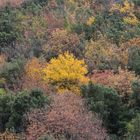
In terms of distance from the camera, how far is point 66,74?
57125mm

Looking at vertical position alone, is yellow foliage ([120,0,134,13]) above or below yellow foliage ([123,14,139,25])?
above

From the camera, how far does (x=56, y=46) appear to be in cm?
7462

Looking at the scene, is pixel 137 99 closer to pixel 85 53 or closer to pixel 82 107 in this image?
pixel 82 107

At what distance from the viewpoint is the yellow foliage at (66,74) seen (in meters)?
57.1

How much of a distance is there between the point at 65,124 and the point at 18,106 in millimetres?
6325

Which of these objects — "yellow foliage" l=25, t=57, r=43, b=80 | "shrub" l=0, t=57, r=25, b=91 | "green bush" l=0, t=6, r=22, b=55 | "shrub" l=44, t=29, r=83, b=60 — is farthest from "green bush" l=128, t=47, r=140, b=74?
"green bush" l=0, t=6, r=22, b=55

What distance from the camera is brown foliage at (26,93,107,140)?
41.3m

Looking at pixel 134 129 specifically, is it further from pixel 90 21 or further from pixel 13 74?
pixel 90 21

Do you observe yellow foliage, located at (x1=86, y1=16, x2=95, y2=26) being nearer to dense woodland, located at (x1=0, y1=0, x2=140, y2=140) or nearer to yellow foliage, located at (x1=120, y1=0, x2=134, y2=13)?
dense woodland, located at (x1=0, y1=0, x2=140, y2=140)

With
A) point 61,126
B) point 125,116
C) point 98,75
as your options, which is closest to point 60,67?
point 98,75

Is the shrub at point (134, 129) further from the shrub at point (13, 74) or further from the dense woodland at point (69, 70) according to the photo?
the shrub at point (13, 74)

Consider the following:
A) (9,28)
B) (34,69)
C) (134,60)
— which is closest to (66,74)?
(34,69)

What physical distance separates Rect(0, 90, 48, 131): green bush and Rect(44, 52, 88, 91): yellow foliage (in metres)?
9.24

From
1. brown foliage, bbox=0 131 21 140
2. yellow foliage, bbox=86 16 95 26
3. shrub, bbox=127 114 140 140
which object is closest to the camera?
brown foliage, bbox=0 131 21 140
